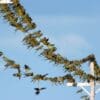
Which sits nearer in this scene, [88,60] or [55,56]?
[55,56]

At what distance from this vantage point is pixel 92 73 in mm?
35781

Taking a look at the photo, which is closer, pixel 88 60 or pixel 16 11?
pixel 16 11

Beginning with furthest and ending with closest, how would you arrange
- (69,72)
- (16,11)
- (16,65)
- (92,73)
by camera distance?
(92,73) < (69,72) < (16,65) < (16,11)

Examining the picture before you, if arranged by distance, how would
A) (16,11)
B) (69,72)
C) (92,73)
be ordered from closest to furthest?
(16,11) < (69,72) < (92,73)

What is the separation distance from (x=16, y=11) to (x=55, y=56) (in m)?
4.56

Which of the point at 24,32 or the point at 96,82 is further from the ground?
the point at 24,32

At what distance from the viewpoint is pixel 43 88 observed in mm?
30734

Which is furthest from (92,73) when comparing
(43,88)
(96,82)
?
(43,88)

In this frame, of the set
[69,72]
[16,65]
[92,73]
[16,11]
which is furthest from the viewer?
[92,73]

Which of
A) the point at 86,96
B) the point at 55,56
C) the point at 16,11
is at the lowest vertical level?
the point at 86,96

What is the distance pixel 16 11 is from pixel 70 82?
27.5 ft

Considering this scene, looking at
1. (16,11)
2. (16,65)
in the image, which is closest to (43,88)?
(16,65)

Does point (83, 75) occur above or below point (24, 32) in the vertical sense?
below

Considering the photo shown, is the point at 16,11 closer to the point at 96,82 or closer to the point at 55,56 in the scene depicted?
the point at 55,56
